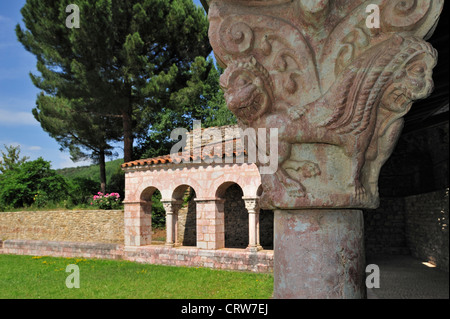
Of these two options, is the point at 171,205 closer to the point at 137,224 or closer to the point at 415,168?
the point at 137,224

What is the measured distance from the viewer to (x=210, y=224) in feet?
32.3

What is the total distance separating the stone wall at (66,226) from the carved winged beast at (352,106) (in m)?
14.4

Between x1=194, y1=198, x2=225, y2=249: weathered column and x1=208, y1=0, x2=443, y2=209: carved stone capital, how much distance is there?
8623 mm

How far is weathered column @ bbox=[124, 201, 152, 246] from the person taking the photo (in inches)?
432

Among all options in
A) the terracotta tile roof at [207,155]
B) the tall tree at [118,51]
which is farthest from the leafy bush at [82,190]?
the terracotta tile roof at [207,155]

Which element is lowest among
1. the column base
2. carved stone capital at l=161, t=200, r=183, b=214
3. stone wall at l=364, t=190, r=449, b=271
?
stone wall at l=364, t=190, r=449, b=271

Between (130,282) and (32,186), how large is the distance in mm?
14375

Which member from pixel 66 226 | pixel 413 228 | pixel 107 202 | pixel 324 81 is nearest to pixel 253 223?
pixel 413 228

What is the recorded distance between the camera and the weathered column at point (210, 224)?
9.75 m

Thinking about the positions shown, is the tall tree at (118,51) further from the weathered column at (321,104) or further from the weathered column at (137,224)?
the weathered column at (321,104)

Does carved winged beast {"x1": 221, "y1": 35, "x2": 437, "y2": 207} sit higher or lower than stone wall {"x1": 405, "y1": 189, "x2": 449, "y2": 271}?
higher

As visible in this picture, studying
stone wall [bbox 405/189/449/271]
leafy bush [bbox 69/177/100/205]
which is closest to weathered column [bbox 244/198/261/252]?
stone wall [bbox 405/189/449/271]

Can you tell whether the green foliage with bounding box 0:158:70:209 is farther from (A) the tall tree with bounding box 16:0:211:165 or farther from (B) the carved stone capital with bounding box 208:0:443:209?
(B) the carved stone capital with bounding box 208:0:443:209
